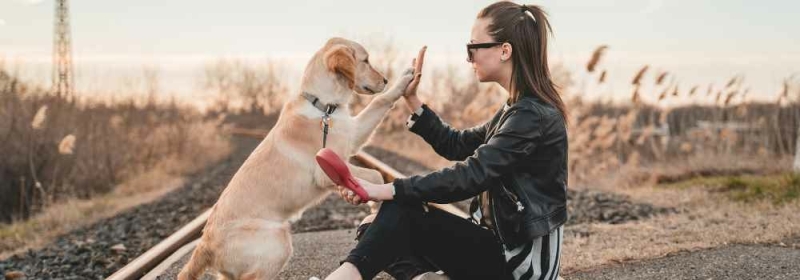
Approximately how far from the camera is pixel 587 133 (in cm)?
1026

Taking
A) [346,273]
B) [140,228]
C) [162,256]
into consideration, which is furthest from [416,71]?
[140,228]

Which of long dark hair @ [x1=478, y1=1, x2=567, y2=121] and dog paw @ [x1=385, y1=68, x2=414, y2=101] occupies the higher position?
long dark hair @ [x1=478, y1=1, x2=567, y2=121]

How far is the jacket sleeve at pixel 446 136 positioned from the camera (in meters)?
3.78

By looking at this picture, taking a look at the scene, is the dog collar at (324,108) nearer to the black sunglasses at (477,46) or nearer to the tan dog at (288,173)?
the tan dog at (288,173)

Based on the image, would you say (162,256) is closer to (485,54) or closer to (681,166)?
(485,54)

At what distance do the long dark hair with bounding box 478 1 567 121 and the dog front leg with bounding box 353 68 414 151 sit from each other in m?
0.99

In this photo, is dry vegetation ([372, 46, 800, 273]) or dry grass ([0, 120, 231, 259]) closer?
dry vegetation ([372, 46, 800, 273])

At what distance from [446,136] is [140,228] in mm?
4861

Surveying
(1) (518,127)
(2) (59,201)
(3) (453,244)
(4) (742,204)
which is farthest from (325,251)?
(2) (59,201)

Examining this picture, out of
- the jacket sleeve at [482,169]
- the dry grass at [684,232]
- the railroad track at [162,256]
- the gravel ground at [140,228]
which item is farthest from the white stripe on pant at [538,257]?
the gravel ground at [140,228]

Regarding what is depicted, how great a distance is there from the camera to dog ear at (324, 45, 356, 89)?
3938 millimetres

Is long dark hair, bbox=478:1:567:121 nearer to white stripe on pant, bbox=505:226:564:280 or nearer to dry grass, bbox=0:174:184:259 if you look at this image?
white stripe on pant, bbox=505:226:564:280

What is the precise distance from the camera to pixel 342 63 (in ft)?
12.9

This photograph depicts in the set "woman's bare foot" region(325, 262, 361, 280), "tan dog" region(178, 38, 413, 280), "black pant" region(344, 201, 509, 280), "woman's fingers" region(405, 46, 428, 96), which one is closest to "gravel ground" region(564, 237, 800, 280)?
"black pant" region(344, 201, 509, 280)
